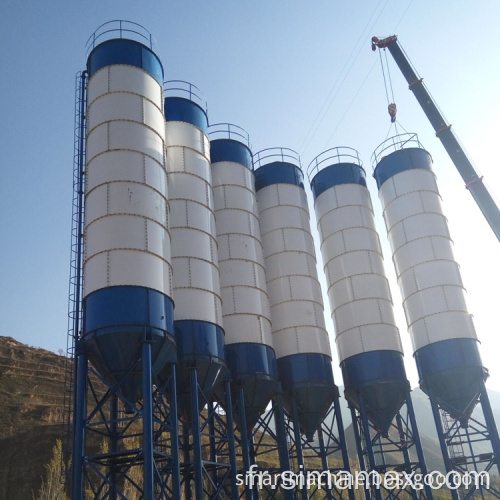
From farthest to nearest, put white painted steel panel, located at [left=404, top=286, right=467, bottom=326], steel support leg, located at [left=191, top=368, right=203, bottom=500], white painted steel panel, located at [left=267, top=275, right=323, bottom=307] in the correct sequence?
white painted steel panel, located at [left=267, top=275, right=323, bottom=307], white painted steel panel, located at [left=404, top=286, right=467, bottom=326], steel support leg, located at [left=191, top=368, right=203, bottom=500]

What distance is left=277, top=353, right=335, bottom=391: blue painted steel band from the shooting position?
26.9 metres

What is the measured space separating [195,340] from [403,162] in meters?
16.7

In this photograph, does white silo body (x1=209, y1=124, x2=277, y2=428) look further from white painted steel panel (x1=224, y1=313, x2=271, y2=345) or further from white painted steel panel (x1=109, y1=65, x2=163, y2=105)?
white painted steel panel (x1=109, y1=65, x2=163, y2=105)

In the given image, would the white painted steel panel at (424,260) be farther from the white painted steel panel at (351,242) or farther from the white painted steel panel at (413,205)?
the white painted steel panel at (351,242)

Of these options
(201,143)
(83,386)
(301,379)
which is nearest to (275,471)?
(301,379)

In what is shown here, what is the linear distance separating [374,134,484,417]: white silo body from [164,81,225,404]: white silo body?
10.7 meters

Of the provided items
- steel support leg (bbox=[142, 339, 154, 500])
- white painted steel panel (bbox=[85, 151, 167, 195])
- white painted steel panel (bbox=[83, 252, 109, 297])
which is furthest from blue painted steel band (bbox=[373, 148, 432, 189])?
steel support leg (bbox=[142, 339, 154, 500])

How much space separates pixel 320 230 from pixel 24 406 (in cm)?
3925

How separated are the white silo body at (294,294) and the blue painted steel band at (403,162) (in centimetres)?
474

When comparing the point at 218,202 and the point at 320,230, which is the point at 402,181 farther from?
the point at 218,202

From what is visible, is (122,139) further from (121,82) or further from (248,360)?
(248,360)

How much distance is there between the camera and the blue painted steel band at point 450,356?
26469 mm

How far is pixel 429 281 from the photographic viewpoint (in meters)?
28.4

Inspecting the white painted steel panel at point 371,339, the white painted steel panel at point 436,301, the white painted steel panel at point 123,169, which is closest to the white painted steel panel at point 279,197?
the white painted steel panel at point 371,339
